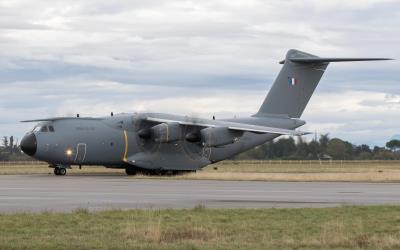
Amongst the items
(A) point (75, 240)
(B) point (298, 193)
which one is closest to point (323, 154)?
(B) point (298, 193)

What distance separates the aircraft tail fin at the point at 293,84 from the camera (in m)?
55.1

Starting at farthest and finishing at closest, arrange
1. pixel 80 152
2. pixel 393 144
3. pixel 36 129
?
1. pixel 393 144
2. pixel 80 152
3. pixel 36 129

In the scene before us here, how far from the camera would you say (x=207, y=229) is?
53.3 ft

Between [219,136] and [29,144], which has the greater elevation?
[219,136]

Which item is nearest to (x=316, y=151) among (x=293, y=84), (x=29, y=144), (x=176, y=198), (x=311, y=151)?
(x=311, y=151)

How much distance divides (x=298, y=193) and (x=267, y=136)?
25.9 metres

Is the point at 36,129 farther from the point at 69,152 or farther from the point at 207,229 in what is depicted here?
the point at 207,229

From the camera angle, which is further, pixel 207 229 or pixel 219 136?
pixel 219 136

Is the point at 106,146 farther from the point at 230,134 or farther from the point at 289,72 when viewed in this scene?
the point at 289,72

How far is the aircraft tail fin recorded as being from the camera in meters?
55.1

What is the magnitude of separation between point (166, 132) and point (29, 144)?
8.53 m

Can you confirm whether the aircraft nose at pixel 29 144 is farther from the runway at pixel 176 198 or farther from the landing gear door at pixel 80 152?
the runway at pixel 176 198

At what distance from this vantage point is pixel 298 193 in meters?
29.6

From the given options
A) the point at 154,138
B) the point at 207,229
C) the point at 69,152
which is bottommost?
the point at 207,229
